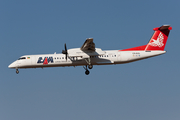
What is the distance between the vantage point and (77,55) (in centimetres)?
3503

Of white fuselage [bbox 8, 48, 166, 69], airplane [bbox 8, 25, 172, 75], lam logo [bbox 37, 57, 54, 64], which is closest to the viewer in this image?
airplane [bbox 8, 25, 172, 75]

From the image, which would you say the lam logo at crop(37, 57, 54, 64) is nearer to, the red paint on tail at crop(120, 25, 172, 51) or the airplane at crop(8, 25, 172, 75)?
the airplane at crop(8, 25, 172, 75)

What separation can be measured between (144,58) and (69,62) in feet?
34.1

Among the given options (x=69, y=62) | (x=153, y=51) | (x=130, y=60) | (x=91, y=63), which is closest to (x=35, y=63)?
(x=69, y=62)

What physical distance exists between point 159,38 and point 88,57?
1088 centimetres

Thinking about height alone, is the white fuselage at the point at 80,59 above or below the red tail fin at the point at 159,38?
below

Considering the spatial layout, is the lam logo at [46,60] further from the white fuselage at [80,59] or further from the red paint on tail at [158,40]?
the red paint on tail at [158,40]

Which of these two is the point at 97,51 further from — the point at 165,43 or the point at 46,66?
the point at 165,43

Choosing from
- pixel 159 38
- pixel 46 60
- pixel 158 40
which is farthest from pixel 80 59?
pixel 159 38

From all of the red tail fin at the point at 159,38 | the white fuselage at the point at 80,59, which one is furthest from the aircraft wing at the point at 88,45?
the red tail fin at the point at 159,38

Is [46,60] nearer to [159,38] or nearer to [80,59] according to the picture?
[80,59]

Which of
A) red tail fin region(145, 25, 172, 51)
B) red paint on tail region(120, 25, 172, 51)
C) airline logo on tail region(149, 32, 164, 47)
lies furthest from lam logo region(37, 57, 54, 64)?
airline logo on tail region(149, 32, 164, 47)

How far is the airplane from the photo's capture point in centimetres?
3512

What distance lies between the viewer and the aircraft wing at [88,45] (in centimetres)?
3249
